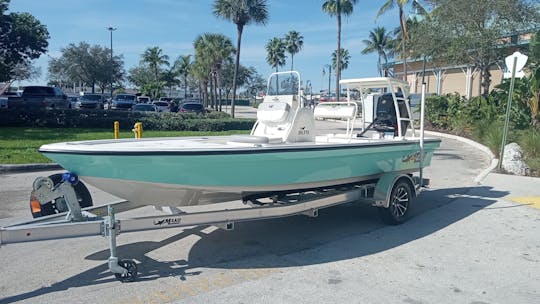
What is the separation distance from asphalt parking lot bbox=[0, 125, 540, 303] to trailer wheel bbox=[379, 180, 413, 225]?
0.14 meters

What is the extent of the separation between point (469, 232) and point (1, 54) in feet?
109

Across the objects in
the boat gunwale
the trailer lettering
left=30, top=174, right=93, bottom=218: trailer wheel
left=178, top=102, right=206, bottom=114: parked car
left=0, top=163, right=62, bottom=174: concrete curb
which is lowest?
left=0, top=163, right=62, bottom=174: concrete curb

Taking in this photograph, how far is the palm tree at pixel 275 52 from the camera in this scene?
68000 mm

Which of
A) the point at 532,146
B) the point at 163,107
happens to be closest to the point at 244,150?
the point at 532,146

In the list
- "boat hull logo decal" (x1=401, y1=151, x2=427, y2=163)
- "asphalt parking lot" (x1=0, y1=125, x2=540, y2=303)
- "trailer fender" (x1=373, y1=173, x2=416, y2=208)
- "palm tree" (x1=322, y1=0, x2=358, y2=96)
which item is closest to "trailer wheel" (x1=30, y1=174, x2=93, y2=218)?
"asphalt parking lot" (x1=0, y1=125, x2=540, y2=303)

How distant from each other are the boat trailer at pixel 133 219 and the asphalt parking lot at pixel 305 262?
0.39 metres

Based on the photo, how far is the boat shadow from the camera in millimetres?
4910

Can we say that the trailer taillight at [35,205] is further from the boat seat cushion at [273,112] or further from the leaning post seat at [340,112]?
the leaning post seat at [340,112]

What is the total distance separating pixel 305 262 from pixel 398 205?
2.34 meters

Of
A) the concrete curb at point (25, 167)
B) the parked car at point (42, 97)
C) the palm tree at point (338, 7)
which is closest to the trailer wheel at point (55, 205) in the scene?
the concrete curb at point (25, 167)

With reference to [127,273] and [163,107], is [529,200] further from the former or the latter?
[163,107]

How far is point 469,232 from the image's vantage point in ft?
21.6

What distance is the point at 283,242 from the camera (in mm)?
6008

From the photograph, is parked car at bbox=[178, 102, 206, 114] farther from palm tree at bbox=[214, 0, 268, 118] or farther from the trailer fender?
the trailer fender
